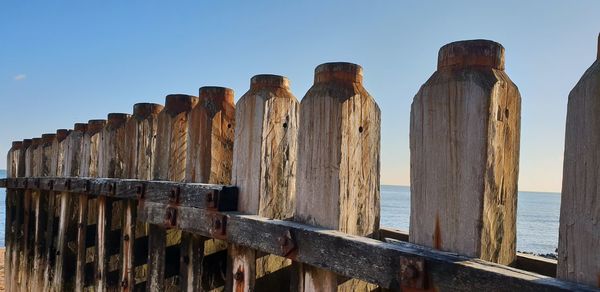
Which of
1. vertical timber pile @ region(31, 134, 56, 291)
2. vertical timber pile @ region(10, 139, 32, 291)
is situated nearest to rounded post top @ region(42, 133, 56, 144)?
vertical timber pile @ region(31, 134, 56, 291)

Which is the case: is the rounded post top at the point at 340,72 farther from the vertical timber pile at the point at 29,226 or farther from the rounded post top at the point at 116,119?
the vertical timber pile at the point at 29,226

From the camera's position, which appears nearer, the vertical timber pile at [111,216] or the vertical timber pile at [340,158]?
the vertical timber pile at [340,158]

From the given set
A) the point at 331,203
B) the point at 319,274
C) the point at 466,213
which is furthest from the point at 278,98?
the point at 466,213

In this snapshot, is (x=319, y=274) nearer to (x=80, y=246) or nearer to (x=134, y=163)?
(x=134, y=163)

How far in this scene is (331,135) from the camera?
6.79 ft

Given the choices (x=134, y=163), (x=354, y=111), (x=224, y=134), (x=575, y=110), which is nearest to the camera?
→ (x=575, y=110)

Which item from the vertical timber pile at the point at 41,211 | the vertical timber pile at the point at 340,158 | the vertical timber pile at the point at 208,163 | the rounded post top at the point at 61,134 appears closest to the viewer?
the vertical timber pile at the point at 340,158

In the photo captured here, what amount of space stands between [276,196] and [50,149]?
5459mm

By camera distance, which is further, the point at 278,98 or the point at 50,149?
the point at 50,149

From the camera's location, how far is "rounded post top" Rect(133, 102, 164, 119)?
389 cm

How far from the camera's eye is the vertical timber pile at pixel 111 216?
4215 mm

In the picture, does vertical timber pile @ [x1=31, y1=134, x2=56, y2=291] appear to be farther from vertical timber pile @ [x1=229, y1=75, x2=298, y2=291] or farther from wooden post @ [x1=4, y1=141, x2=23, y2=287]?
vertical timber pile @ [x1=229, y1=75, x2=298, y2=291]

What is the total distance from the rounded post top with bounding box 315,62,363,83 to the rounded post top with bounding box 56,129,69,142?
16.6ft

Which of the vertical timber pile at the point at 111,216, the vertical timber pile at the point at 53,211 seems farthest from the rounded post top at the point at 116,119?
the vertical timber pile at the point at 53,211
